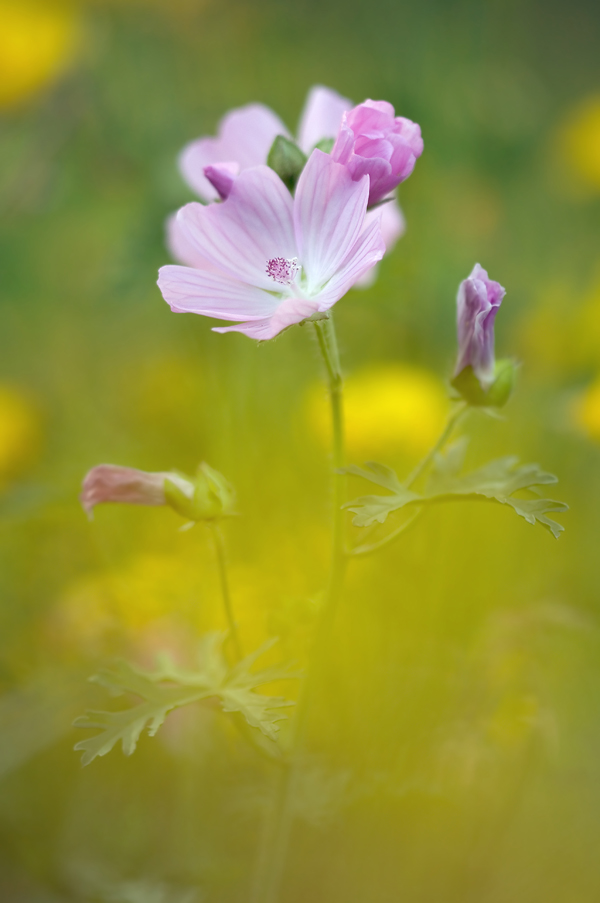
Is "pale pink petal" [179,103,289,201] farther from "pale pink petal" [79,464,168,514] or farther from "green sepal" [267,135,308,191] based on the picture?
"pale pink petal" [79,464,168,514]

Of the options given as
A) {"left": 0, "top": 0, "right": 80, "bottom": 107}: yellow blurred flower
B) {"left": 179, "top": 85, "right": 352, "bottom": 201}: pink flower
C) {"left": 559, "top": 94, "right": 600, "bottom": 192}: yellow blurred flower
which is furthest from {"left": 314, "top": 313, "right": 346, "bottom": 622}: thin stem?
{"left": 559, "top": 94, "right": 600, "bottom": 192}: yellow blurred flower

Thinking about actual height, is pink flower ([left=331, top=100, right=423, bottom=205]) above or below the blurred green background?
above

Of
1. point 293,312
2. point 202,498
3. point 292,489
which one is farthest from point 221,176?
point 292,489

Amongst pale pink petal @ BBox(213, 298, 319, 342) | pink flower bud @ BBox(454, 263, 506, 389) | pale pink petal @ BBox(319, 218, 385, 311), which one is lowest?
pink flower bud @ BBox(454, 263, 506, 389)

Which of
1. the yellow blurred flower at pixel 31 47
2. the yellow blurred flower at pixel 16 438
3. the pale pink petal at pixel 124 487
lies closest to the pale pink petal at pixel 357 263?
the pale pink petal at pixel 124 487

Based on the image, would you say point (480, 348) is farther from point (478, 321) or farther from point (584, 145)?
point (584, 145)
